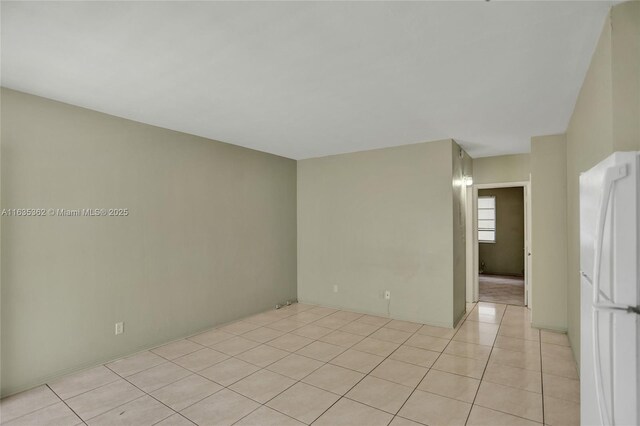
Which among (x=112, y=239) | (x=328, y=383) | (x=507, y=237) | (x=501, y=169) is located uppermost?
(x=501, y=169)

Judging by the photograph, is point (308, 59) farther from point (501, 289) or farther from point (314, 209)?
point (501, 289)

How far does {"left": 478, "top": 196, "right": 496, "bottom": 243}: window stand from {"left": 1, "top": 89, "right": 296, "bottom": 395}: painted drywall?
658 cm

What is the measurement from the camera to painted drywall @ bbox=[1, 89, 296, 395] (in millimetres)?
2777

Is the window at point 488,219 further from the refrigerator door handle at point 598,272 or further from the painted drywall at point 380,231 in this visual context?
the refrigerator door handle at point 598,272

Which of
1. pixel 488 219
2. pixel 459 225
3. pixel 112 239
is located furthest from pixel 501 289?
pixel 112 239

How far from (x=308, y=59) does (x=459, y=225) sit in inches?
144

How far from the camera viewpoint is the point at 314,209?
577 cm

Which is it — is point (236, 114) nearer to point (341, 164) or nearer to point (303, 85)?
point (303, 85)

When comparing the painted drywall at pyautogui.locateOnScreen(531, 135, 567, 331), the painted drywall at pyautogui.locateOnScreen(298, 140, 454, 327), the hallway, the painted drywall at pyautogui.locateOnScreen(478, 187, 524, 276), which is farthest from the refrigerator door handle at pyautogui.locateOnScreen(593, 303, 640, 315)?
the painted drywall at pyautogui.locateOnScreen(478, 187, 524, 276)

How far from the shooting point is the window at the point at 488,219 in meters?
8.68

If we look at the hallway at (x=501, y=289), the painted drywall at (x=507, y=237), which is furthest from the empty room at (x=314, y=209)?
the painted drywall at (x=507, y=237)

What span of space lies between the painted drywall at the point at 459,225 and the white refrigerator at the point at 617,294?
3.36m

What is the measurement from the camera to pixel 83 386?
2.86m

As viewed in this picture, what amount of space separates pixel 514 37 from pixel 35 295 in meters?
4.21
